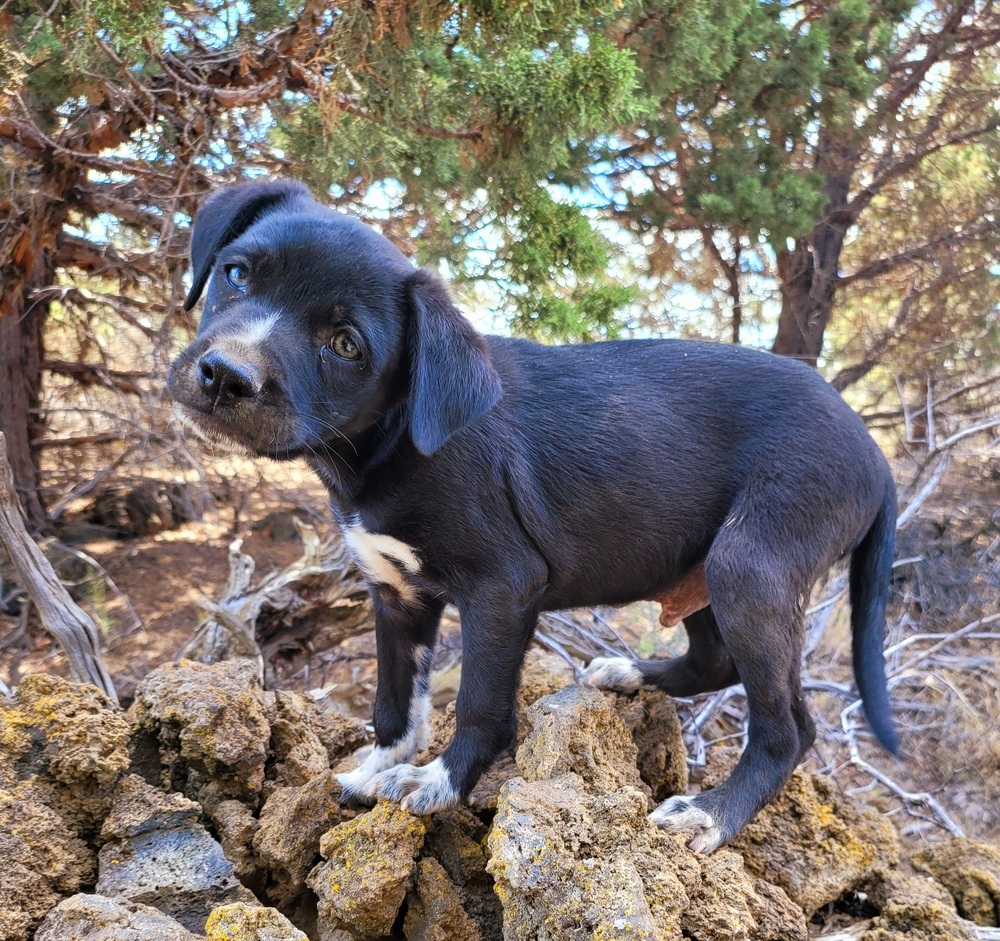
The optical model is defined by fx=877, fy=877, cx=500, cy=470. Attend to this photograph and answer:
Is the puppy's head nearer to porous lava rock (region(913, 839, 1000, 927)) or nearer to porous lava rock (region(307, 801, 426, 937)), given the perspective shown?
porous lava rock (region(307, 801, 426, 937))

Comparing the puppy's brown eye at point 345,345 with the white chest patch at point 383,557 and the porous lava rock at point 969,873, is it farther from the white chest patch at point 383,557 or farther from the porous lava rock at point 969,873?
the porous lava rock at point 969,873

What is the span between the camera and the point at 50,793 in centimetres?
237

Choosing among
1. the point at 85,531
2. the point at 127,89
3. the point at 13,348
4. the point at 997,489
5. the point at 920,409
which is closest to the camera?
the point at 127,89

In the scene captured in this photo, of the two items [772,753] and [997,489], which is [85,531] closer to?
[772,753]

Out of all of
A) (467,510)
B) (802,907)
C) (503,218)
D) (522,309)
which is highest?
(503,218)

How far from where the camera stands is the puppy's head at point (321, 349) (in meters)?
2.21

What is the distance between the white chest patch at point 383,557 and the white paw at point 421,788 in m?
0.54

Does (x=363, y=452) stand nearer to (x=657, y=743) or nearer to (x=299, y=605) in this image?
(x=657, y=743)

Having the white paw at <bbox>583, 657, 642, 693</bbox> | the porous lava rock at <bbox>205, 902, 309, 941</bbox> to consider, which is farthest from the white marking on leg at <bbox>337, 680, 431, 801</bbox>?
the porous lava rock at <bbox>205, 902, 309, 941</bbox>

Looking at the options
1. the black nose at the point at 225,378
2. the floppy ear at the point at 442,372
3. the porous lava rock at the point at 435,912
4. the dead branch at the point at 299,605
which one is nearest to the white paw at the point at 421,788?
the porous lava rock at the point at 435,912

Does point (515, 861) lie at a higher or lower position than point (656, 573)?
lower

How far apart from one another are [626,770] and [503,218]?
259cm

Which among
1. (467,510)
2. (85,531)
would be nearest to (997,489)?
(467,510)

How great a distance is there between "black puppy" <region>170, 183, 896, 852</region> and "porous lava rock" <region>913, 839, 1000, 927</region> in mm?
456
